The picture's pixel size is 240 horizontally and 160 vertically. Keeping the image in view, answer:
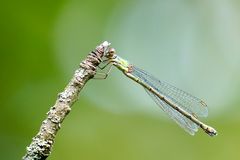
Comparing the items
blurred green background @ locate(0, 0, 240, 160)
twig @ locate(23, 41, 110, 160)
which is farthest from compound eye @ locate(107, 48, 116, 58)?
blurred green background @ locate(0, 0, 240, 160)

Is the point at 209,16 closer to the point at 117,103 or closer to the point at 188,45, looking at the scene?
the point at 188,45

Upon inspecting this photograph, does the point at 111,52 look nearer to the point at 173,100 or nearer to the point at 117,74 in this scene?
the point at 173,100

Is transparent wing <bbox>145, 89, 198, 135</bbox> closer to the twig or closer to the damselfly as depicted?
the damselfly

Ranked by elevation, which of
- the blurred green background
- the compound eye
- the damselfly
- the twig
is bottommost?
the twig

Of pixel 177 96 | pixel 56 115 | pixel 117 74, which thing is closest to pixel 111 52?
pixel 56 115

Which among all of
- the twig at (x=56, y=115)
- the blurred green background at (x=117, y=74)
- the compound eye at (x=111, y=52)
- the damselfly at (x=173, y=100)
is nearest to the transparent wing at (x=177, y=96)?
the damselfly at (x=173, y=100)
